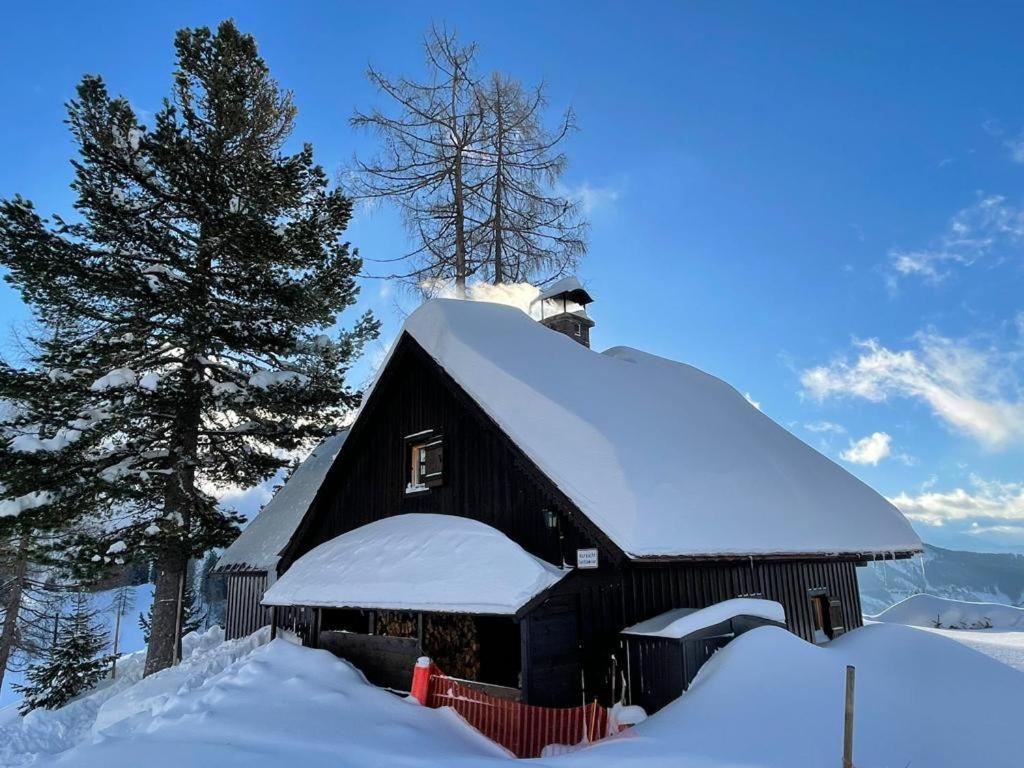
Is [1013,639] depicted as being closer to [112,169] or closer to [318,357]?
[318,357]

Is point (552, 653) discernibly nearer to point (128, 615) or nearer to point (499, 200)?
point (499, 200)

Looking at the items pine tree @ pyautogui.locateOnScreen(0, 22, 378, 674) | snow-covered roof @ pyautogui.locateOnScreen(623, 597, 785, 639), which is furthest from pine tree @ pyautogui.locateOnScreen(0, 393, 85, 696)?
snow-covered roof @ pyautogui.locateOnScreen(623, 597, 785, 639)

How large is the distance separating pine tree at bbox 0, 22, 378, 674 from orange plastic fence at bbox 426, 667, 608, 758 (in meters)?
9.66

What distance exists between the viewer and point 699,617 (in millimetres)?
7973

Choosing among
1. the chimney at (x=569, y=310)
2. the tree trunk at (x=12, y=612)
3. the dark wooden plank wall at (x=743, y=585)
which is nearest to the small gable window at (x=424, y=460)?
the dark wooden plank wall at (x=743, y=585)

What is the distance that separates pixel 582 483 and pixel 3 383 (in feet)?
42.3

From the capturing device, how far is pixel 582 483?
8.37 meters

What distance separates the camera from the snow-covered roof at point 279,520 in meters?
17.4

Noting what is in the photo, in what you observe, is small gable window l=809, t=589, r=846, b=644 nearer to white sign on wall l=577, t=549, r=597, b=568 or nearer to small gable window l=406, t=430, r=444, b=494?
white sign on wall l=577, t=549, r=597, b=568

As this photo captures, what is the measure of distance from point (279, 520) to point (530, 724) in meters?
13.6

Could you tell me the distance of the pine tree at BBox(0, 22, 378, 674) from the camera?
44.8ft

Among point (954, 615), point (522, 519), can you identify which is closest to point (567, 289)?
point (522, 519)

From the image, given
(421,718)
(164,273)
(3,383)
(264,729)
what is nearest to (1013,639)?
(421,718)

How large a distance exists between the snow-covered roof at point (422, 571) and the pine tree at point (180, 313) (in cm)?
505
